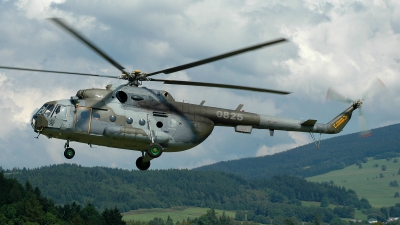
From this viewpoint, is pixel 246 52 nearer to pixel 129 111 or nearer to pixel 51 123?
pixel 129 111

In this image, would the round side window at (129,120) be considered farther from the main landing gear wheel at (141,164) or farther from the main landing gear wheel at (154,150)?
the main landing gear wheel at (141,164)

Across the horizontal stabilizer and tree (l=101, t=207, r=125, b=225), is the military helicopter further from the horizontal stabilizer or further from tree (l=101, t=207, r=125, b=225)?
tree (l=101, t=207, r=125, b=225)

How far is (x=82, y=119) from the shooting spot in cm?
3150

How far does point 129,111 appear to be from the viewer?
3228 cm

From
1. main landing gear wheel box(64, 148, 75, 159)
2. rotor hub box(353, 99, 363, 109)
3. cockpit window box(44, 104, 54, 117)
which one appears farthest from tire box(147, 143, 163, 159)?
rotor hub box(353, 99, 363, 109)

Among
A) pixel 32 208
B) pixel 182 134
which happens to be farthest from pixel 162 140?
pixel 32 208

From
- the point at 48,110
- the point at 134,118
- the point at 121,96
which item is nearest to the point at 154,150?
the point at 134,118

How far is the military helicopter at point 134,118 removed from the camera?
3141 cm

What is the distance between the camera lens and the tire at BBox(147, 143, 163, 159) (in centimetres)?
3200

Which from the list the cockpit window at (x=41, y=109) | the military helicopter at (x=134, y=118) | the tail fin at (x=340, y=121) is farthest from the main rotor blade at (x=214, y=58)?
the tail fin at (x=340, y=121)

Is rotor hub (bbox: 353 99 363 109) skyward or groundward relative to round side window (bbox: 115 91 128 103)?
skyward

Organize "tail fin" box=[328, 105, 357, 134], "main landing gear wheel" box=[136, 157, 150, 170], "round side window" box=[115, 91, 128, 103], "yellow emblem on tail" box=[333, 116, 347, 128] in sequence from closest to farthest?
"round side window" box=[115, 91, 128, 103]
"main landing gear wheel" box=[136, 157, 150, 170]
"tail fin" box=[328, 105, 357, 134]
"yellow emblem on tail" box=[333, 116, 347, 128]

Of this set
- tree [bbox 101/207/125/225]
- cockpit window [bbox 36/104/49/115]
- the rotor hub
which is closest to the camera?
cockpit window [bbox 36/104/49/115]

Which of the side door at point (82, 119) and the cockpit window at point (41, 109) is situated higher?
the cockpit window at point (41, 109)
